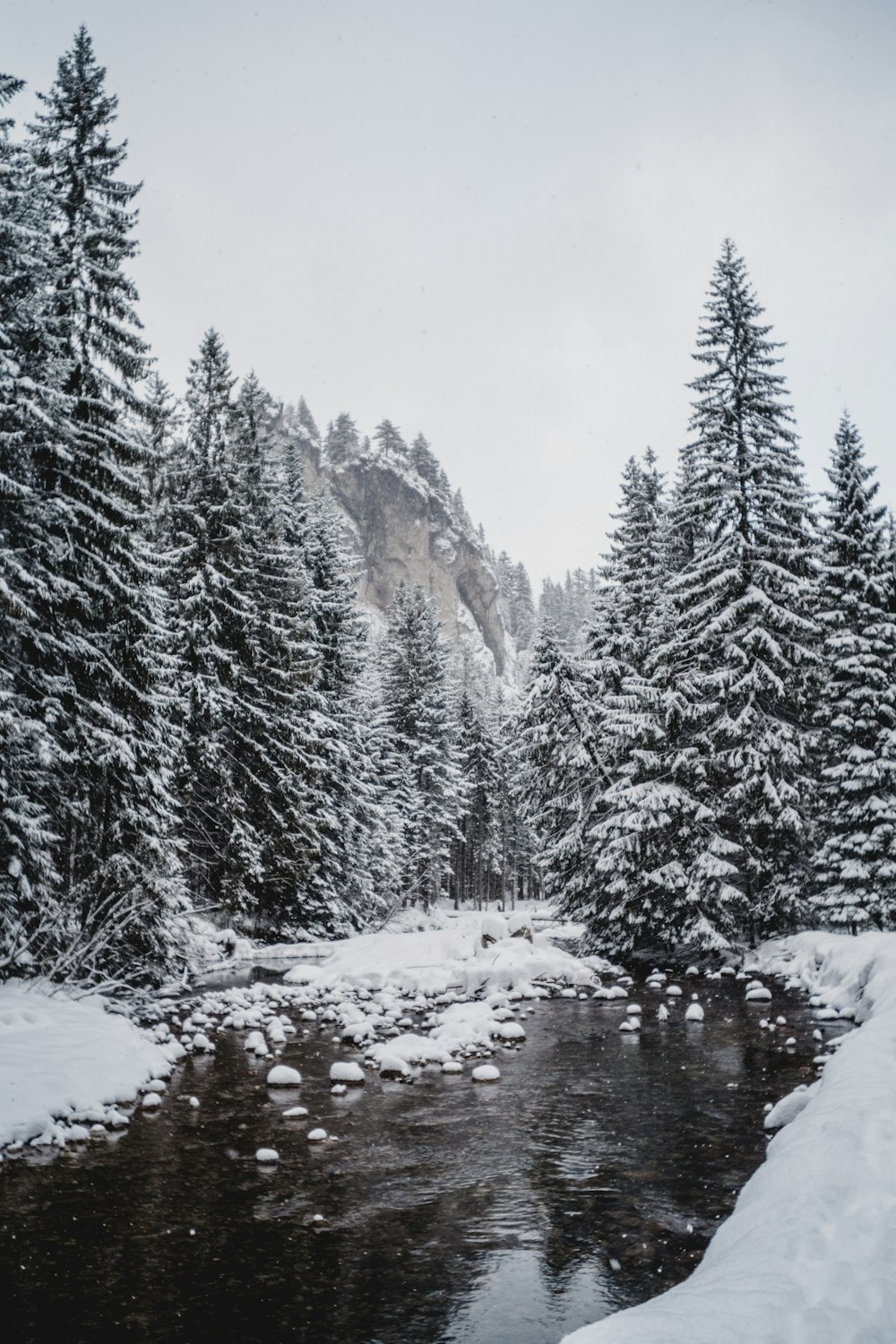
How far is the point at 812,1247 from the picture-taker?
12.8 feet

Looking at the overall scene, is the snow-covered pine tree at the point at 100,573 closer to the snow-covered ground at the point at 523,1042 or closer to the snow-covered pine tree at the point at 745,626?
the snow-covered ground at the point at 523,1042

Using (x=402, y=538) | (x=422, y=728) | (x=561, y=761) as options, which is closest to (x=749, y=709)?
(x=561, y=761)

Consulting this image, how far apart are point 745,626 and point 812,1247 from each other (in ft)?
59.4

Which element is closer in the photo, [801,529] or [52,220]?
[52,220]

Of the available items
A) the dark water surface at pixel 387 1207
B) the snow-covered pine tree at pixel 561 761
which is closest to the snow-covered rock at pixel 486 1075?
the dark water surface at pixel 387 1207

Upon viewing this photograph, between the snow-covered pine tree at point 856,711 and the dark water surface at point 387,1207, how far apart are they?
835cm

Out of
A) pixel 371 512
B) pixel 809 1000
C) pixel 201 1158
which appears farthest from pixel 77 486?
pixel 371 512

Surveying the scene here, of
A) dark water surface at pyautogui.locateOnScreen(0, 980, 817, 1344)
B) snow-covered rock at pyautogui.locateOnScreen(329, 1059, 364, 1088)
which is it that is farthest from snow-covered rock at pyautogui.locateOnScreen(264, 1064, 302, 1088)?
snow-covered rock at pyautogui.locateOnScreen(329, 1059, 364, 1088)

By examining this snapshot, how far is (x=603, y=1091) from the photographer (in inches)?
405

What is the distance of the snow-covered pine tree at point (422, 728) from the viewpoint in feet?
132

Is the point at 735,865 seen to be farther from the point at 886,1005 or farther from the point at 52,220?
the point at 52,220

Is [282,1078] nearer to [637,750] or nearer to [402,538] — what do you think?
[637,750]

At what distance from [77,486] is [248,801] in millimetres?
12245

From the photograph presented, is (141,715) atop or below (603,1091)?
atop
